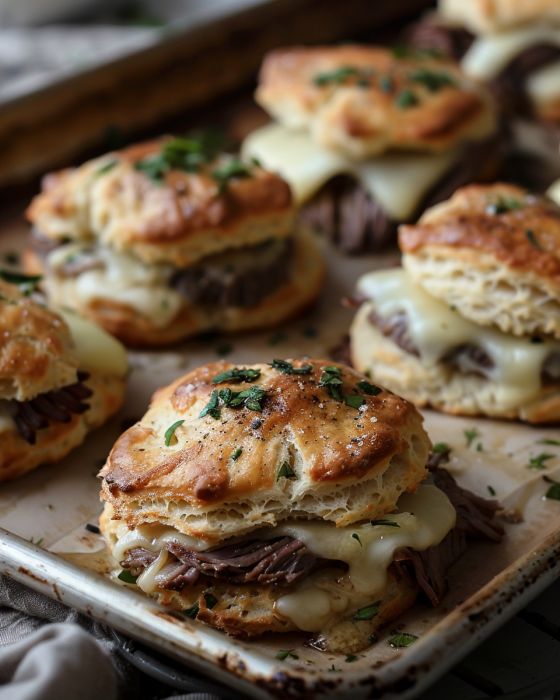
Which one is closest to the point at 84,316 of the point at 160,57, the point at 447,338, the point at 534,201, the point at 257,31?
the point at 447,338

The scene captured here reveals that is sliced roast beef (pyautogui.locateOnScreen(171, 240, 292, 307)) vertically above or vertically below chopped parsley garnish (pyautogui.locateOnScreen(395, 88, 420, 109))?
below

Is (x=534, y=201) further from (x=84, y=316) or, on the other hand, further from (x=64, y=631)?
(x=64, y=631)

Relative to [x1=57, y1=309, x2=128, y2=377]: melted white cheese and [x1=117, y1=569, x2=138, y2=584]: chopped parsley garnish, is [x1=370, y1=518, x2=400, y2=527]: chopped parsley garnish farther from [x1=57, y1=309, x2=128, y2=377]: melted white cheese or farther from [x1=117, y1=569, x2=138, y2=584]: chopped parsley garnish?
[x1=57, y1=309, x2=128, y2=377]: melted white cheese

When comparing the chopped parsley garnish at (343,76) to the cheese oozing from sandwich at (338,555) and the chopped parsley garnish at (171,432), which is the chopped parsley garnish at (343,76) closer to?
the chopped parsley garnish at (171,432)

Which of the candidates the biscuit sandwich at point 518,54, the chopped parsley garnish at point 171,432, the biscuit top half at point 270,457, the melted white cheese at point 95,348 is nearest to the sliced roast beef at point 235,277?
the melted white cheese at point 95,348

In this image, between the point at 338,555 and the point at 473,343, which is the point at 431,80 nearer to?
the point at 473,343

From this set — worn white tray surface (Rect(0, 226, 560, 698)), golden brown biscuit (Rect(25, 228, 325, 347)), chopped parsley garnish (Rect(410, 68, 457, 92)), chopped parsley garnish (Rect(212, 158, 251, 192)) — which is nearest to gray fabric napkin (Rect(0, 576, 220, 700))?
worn white tray surface (Rect(0, 226, 560, 698))
